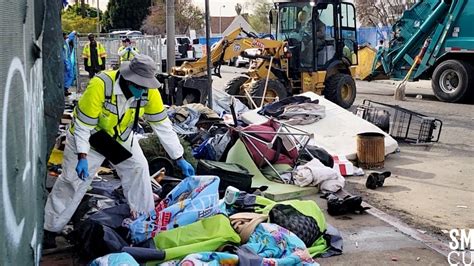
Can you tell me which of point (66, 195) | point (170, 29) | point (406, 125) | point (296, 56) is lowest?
point (406, 125)

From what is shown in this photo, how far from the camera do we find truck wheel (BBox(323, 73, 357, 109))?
1395 cm

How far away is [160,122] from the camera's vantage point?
17.4ft

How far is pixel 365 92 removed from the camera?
19.5 m

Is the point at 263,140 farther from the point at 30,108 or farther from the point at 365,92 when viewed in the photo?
the point at 365,92

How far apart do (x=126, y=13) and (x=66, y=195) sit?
149ft

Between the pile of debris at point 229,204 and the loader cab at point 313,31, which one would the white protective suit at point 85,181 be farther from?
the loader cab at point 313,31

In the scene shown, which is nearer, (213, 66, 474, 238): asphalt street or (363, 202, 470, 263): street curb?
(363, 202, 470, 263): street curb

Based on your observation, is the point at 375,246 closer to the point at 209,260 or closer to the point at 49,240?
the point at 209,260

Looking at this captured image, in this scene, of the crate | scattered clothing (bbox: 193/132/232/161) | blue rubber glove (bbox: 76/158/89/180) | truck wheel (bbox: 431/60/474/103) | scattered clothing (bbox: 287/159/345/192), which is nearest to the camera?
blue rubber glove (bbox: 76/158/89/180)

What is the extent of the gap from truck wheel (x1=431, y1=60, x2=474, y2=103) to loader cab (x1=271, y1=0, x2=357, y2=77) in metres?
3.63

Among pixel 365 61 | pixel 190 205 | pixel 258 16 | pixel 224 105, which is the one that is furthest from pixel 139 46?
pixel 258 16

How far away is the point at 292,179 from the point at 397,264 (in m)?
2.54

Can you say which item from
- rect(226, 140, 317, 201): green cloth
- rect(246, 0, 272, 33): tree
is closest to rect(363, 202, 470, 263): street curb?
rect(226, 140, 317, 201): green cloth

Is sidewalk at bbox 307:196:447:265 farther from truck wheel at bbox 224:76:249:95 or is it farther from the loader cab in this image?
the loader cab
